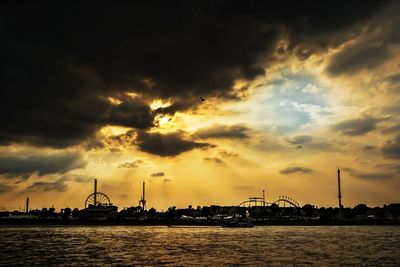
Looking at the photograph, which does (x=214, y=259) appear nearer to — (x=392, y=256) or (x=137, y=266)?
(x=137, y=266)

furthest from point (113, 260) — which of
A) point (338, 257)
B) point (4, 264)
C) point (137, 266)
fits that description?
point (338, 257)

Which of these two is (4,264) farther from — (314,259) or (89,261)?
(314,259)

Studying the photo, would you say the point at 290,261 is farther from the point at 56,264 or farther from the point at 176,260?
the point at 56,264

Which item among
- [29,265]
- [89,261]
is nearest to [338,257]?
[89,261]

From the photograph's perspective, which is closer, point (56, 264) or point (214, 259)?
point (56, 264)

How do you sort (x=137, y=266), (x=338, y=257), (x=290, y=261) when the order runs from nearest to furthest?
(x=137, y=266) < (x=290, y=261) < (x=338, y=257)

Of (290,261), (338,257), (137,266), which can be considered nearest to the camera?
(137,266)

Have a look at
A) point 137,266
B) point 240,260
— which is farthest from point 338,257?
point 137,266

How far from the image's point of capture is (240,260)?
81.3 meters

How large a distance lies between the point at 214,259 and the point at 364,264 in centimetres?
2566

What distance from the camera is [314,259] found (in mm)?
83312

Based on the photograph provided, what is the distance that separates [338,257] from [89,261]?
46164mm

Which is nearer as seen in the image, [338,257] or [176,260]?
[176,260]

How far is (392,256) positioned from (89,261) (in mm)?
56895
